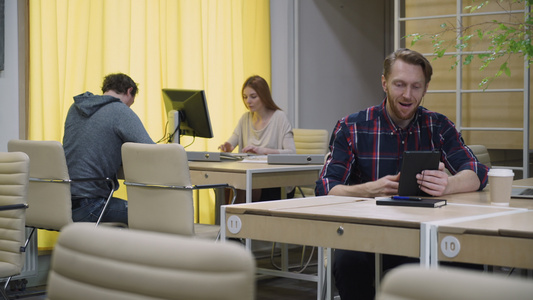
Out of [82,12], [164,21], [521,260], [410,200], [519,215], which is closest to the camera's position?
[521,260]

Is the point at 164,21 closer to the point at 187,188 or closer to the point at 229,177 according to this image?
the point at 229,177

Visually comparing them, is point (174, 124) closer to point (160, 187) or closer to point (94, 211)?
point (94, 211)

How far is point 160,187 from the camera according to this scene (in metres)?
3.52

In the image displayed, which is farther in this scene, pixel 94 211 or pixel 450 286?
pixel 94 211

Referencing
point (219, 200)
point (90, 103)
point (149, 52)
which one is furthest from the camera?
point (149, 52)

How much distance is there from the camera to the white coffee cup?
235cm

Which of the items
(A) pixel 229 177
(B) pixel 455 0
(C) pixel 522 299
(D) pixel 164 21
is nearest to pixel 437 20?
(B) pixel 455 0

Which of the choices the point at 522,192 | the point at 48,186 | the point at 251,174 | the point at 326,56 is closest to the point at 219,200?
the point at 251,174

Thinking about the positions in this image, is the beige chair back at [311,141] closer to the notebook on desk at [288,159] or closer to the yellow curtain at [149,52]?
the yellow curtain at [149,52]

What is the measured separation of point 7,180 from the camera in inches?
129

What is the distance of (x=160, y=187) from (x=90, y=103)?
3.20ft

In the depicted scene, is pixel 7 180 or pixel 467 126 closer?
pixel 7 180

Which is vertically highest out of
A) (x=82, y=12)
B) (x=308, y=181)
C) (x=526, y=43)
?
(x=82, y=12)

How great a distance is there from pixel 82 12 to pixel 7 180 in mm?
2201
